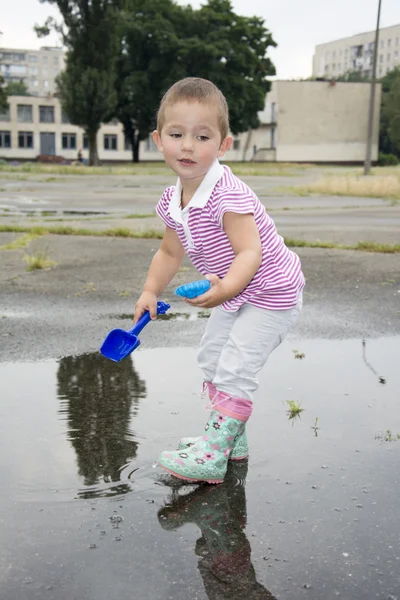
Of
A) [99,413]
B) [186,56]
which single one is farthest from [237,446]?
[186,56]

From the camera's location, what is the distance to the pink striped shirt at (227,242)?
2580 mm

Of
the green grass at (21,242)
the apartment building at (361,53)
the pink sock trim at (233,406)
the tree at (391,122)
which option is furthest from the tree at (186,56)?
the apartment building at (361,53)

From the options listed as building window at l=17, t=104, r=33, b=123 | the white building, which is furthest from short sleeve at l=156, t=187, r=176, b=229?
building window at l=17, t=104, r=33, b=123

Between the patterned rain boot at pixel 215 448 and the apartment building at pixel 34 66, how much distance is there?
453 ft

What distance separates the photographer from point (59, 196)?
55.4 feet

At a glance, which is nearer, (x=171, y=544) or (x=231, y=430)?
(x=171, y=544)

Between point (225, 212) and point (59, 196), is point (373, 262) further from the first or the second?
point (59, 196)

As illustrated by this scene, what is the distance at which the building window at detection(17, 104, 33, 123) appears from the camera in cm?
7750

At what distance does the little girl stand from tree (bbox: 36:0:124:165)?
39.9 m

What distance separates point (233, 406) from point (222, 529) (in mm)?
564

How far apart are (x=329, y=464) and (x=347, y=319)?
2.26 meters

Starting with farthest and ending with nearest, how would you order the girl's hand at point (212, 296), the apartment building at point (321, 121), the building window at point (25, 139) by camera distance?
the building window at point (25, 139), the apartment building at point (321, 121), the girl's hand at point (212, 296)

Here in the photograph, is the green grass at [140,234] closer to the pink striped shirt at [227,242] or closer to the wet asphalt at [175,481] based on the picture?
the wet asphalt at [175,481]

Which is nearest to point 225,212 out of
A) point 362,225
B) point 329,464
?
point 329,464
